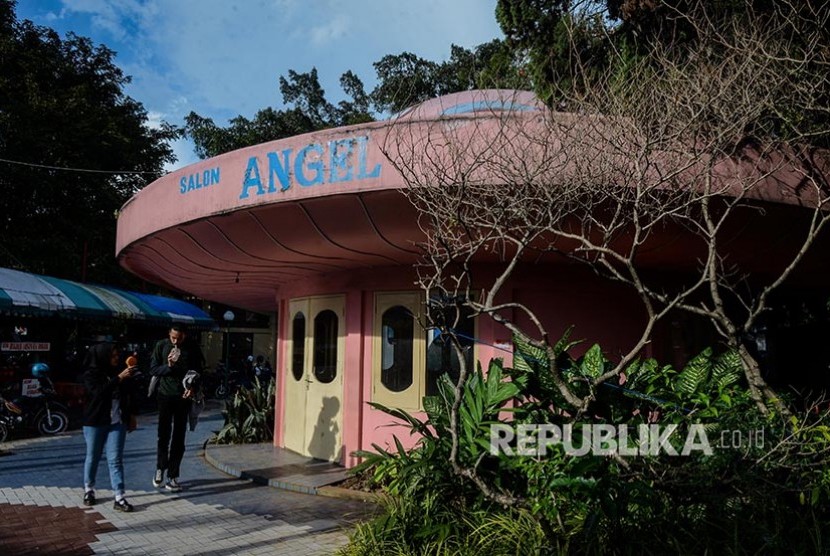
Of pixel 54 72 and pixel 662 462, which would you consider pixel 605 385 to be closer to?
A: pixel 662 462

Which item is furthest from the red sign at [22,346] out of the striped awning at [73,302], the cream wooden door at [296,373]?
the cream wooden door at [296,373]

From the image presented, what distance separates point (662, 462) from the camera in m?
4.37

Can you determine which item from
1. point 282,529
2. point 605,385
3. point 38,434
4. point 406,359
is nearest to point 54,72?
point 38,434

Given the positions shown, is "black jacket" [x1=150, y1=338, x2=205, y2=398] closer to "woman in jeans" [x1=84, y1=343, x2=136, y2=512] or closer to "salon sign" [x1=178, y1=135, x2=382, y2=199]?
"woman in jeans" [x1=84, y1=343, x2=136, y2=512]

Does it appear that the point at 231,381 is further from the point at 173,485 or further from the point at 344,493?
the point at 344,493

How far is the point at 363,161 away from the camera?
577 centimetres

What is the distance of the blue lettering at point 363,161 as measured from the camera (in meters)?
5.70

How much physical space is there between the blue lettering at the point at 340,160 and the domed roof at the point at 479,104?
55 centimetres

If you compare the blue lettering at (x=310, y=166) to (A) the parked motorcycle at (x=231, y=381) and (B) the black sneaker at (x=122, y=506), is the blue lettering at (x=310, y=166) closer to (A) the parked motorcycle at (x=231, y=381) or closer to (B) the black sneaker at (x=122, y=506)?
(B) the black sneaker at (x=122, y=506)

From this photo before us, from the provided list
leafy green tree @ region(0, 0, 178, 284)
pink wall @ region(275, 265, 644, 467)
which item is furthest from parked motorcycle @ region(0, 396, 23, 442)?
leafy green tree @ region(0, 0, 178, 284)

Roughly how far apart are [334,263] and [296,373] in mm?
2412

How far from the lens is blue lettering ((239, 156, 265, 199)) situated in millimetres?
6301

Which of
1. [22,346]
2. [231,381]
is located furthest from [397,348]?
[231,381]

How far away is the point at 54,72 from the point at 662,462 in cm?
2462
